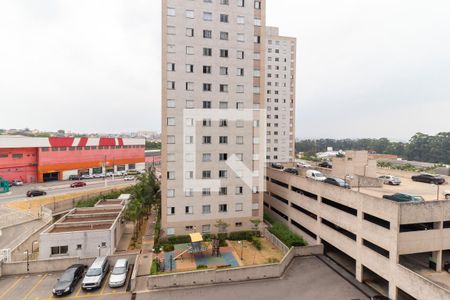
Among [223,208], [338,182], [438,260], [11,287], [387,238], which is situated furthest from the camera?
[223,208]

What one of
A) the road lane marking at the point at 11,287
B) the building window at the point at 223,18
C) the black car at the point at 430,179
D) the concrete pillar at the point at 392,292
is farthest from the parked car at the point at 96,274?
the black car at the point at 430,179

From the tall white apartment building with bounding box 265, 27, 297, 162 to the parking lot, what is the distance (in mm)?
57589

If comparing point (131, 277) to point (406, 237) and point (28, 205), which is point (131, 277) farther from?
point (28, 205)

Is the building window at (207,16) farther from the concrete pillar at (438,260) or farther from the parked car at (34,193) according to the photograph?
the parked car at (34,193)

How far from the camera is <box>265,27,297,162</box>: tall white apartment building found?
2908 inches

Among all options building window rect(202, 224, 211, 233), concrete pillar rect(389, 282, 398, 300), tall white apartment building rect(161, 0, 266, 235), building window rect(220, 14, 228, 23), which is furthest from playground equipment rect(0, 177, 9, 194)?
concrete pillar rect(389, 282, 398, 300)

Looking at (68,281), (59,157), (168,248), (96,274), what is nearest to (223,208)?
(168,248)

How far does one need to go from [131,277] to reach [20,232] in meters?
20.5

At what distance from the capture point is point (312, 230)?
31844 mm


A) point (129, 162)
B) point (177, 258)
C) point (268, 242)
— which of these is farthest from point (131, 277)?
point (129, 162)

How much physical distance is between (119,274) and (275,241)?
17.9 meters

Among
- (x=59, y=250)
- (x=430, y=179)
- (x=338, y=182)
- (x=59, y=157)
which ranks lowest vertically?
(x=59, y=250)

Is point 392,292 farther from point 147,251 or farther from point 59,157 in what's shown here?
point 59,157

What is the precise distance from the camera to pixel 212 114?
113 feet
